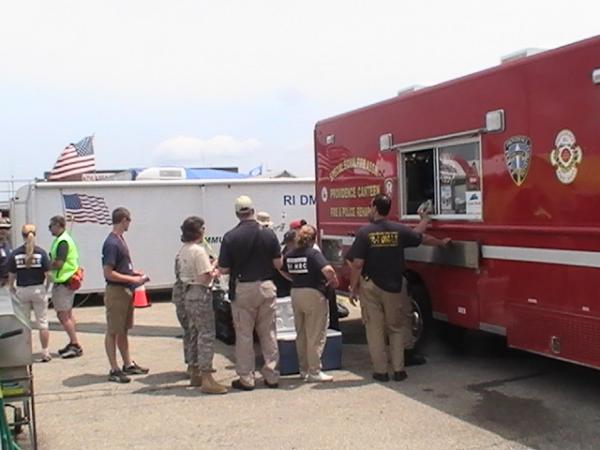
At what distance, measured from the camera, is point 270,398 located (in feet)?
20.6

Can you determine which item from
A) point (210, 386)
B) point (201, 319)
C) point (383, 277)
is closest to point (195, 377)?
point (210, 386)

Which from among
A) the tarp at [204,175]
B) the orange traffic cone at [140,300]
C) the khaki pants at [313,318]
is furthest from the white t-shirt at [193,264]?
the tarp at [204,175]

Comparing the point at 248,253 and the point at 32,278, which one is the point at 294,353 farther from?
the point at 32,278

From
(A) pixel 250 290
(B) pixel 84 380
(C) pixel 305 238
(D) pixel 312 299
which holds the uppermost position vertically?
(C) pixel 305 238

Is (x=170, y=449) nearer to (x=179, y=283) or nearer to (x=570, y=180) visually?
(x=179, y=283)

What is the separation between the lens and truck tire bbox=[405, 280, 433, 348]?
733cm

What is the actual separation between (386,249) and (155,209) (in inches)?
284

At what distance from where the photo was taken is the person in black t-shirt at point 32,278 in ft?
26.6

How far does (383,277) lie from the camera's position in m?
6.79

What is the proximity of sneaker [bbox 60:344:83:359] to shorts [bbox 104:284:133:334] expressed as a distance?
1536 millimetres

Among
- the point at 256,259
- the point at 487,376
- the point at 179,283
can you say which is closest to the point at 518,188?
the point at 487,376

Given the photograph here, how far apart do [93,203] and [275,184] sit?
10.9 feet

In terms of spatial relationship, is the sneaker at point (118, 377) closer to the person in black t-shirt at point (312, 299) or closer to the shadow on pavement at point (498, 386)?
the person in black t-shirt at point (312, 299)

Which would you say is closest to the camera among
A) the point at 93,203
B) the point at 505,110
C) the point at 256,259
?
the point at 505,110
